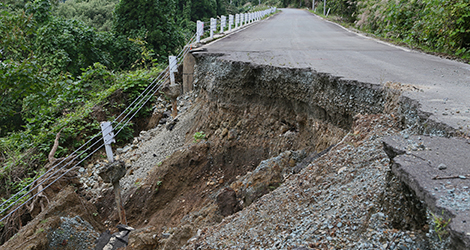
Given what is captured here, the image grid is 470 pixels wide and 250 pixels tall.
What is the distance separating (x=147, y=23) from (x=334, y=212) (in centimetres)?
1544

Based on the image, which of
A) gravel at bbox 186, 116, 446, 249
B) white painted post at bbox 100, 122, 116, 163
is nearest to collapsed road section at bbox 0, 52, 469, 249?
gravel at bbox 186, 116, 446, 249

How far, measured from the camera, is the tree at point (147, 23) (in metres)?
16.0

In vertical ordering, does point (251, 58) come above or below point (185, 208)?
above

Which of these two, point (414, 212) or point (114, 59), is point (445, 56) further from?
point (114, 59)

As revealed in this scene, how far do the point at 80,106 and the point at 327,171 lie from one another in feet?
33.2

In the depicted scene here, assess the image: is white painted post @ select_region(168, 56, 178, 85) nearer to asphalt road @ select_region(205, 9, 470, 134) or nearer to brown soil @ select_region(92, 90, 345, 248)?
asphalt road @ select_region(205, 9, 470, 134)

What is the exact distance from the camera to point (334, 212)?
9.66 feet

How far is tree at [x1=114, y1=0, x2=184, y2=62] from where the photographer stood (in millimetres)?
16016

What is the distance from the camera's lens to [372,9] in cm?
1515

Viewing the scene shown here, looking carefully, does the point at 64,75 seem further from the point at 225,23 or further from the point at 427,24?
the point at 427,24

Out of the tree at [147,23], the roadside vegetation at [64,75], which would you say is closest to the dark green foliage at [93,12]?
the roadside vegetation at [64,75]

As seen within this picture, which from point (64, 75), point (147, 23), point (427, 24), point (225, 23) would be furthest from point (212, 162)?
point (147, 23)

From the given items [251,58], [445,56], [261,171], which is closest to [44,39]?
[251,58]

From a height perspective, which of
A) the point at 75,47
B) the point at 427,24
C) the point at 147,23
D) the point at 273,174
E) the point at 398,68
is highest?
the point at 427,24
